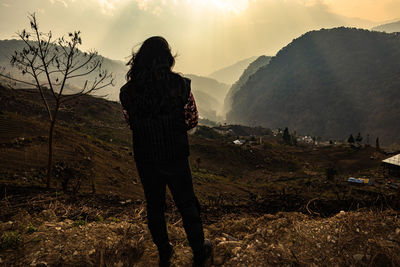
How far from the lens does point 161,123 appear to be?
80.1 inches

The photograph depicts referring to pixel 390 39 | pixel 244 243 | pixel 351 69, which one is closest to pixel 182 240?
pixel 244 243

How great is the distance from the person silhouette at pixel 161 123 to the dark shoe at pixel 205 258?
4 centimetres

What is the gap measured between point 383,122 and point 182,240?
14077cm

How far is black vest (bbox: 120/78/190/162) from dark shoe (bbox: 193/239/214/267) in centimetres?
108

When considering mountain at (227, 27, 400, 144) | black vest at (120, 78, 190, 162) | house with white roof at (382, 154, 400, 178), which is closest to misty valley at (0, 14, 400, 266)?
house with white roof at (382, 154, 400, 178)

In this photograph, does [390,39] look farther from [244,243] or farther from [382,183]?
[244,243]

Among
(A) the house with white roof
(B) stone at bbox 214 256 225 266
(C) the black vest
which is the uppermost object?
(C) the black vest

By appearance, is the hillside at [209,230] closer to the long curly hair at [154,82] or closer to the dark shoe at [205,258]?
the dark shoe at [205,258]

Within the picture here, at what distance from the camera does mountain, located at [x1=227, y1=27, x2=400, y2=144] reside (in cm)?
11819

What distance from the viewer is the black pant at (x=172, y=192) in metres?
2.08

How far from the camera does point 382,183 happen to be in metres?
22.8

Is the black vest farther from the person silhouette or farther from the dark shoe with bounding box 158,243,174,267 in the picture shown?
the dark shoe with bounding box 158,243,174,267

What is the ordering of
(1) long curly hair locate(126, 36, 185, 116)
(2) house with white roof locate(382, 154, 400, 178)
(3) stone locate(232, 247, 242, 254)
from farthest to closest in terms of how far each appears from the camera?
(2) house with white roof locate(382, 154, 400, 178)
(3) stone locate(232, 247, 242, 254)
(1) long curly hair locate(126, 36, 185, 116)

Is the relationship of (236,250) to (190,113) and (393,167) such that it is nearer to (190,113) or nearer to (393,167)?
(190,113)
